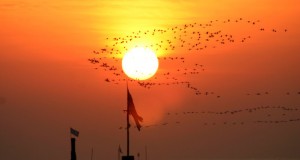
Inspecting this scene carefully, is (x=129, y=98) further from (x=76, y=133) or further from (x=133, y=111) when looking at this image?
(x=76, y=133)

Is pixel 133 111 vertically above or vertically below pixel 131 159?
above

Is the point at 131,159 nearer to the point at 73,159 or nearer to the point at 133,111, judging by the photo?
the point at 133,111

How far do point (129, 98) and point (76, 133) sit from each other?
6.17 metres

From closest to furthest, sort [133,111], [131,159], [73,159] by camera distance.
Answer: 1. [131,159]
2. [133,111]
3. [73,159]

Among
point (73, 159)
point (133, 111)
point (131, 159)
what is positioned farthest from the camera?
point (73, 159)

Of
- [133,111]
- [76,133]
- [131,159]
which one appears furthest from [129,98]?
[131,159]

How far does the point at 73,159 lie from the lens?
77125 mm

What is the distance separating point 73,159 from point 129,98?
7.97 meters

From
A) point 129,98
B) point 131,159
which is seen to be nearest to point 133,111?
point 129,98

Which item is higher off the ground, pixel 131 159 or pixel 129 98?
pixel 129 98

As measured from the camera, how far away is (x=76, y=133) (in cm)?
7644

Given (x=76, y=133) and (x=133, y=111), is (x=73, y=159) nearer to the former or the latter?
(x=76, y=133)

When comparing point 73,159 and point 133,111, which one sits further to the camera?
point 73,159

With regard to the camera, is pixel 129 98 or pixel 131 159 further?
pixel 129 98
